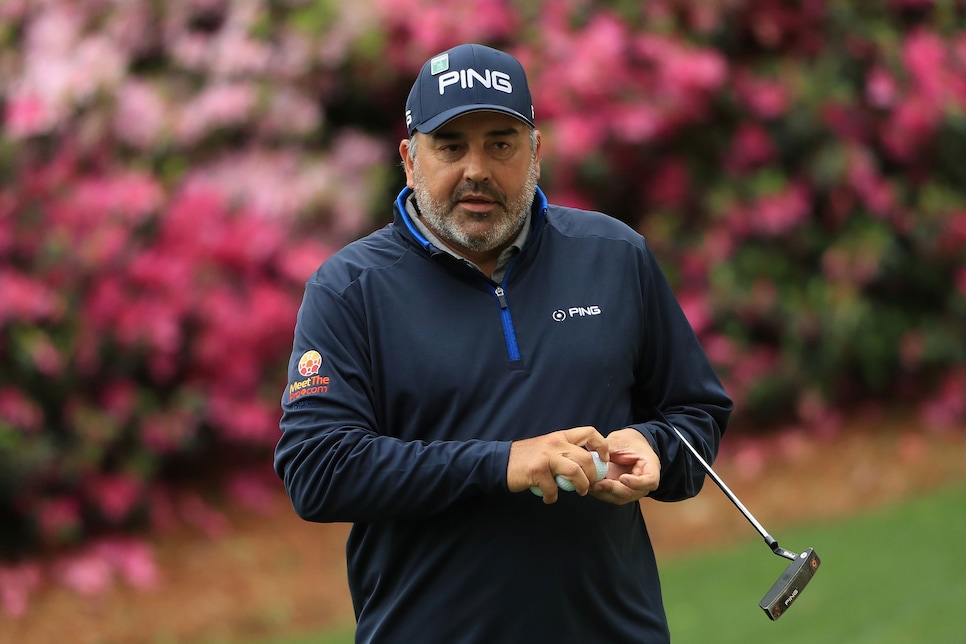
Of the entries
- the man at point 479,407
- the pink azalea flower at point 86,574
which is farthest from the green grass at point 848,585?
the man at point 479,407

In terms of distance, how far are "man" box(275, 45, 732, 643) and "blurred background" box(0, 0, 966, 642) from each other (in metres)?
3.49

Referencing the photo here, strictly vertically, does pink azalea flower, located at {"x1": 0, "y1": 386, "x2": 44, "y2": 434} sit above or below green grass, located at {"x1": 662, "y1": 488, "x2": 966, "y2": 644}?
above

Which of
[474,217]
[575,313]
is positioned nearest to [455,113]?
[474,217]

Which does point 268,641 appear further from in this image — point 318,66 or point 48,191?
point 318,66

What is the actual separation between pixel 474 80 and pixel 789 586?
1.23 metres

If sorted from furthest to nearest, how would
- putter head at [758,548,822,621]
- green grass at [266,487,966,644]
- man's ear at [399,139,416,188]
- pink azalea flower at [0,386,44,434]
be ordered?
1. pink azalea flower at [0,386,44,434]
2. green grass at [266,487,966,644]
3. man's ear at [399,139,416,188]
4. putter head at [758,548,822,621]

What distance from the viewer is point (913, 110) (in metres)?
7.84

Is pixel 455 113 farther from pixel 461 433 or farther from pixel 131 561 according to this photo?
pixel 131 561

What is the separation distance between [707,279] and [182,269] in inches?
120

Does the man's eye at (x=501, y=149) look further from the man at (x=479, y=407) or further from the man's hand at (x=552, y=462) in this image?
the man's hand at (x=552, y=462)

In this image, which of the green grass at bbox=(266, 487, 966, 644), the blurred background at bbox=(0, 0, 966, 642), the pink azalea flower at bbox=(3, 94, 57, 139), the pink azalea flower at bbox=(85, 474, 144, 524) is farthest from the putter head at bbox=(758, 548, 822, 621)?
the pink azalea flower at bbox=(3, 94, 57, 139)

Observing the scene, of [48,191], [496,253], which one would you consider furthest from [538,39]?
[496,253]

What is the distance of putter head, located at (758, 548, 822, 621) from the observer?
110 inches

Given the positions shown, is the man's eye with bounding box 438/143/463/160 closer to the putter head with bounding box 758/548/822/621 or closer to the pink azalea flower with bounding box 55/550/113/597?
the putter head with bounding box 758/548/822/621
